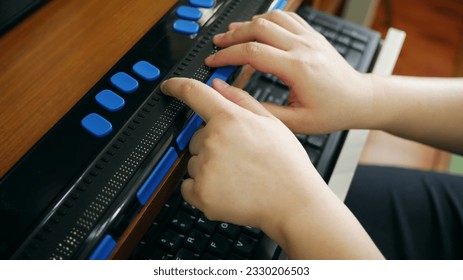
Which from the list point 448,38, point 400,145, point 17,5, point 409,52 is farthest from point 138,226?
point 448,38

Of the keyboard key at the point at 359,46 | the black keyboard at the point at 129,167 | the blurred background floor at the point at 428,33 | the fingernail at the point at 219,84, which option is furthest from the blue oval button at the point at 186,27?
the blurred background floor at the point at 428,33

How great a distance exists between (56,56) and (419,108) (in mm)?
503

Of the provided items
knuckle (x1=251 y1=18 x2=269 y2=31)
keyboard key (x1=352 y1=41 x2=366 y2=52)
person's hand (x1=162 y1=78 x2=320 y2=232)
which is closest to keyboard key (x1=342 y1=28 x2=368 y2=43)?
keyboard key (x1=352 y1=41 x2=366 y2=52)

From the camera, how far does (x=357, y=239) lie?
1.36 ft

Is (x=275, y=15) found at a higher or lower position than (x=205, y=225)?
higher

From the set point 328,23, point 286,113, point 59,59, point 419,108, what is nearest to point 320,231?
point 286,113

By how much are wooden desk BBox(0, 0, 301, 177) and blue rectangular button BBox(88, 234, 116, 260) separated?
134 mm

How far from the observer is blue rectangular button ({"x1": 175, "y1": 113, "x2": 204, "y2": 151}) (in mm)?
458

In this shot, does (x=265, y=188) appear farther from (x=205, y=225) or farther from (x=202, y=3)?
(x=202, y=3)

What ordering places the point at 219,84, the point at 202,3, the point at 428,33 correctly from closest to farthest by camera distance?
the point at 219,84
the point at 202,3
the point at 428,33

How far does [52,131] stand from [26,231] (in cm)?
12

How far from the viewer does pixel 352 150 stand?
0.61m

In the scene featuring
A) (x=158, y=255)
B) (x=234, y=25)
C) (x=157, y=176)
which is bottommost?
(x=158, y=255)

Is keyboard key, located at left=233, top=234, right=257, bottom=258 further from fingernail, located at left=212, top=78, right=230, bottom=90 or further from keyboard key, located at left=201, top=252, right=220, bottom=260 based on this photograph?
fingernail, located at left=212, top=78, right=230, bottom=90
